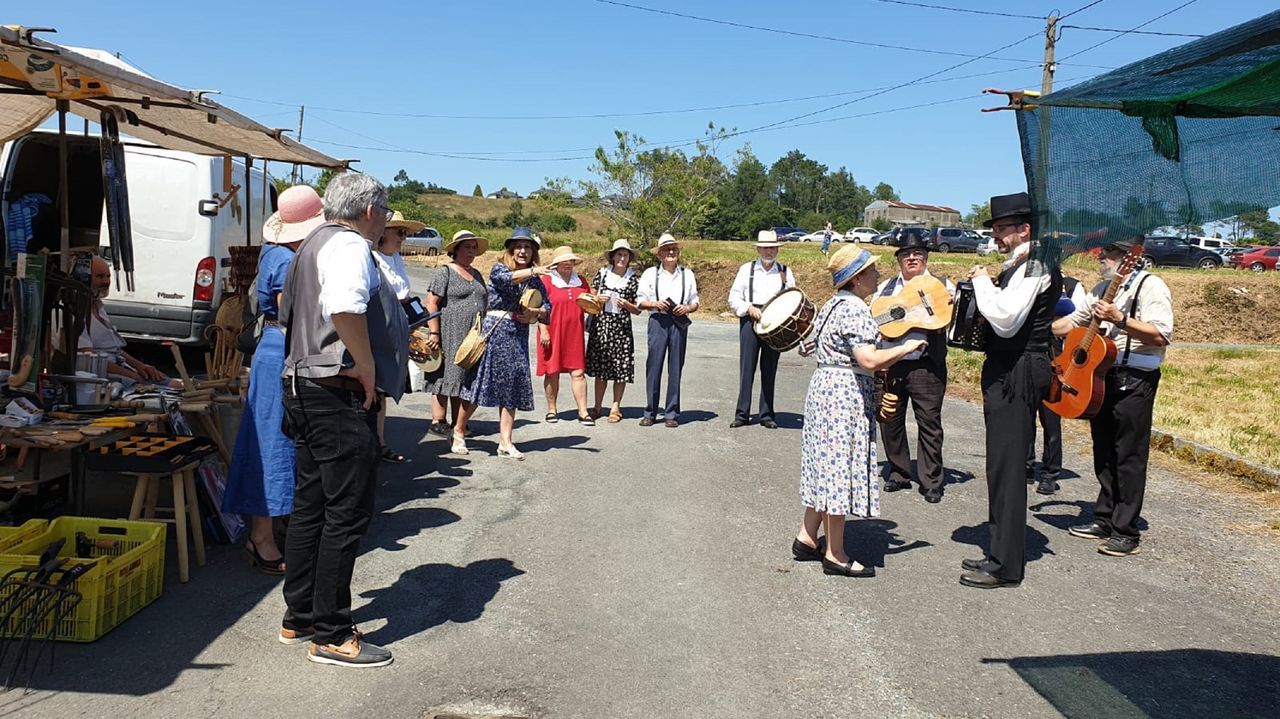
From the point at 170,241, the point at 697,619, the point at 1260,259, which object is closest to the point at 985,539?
the point at 697,619

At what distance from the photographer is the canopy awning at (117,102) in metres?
4.49

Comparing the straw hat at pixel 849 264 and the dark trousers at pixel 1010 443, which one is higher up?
the straw hat at pixel 849 264

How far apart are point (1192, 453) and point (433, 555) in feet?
23.9

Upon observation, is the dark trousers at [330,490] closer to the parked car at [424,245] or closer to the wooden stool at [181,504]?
the wooden stool at [181,504]

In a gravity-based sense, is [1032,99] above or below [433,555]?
above

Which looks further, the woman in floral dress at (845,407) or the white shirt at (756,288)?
the white shirt at (756,288)

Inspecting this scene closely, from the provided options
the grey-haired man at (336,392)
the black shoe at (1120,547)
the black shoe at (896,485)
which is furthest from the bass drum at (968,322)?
the grey-haired man at (336,392)

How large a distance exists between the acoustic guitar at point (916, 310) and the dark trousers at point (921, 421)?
1.49 m

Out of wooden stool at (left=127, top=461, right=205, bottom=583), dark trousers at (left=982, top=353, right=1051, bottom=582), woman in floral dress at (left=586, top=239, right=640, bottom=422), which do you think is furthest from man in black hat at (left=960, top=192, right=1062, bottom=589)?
woman in floral dress at (left=586, top=239, right=640, bottom=422)

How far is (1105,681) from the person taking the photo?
159 inches

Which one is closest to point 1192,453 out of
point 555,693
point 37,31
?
point 555,693

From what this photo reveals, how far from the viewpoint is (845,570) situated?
5.28 m

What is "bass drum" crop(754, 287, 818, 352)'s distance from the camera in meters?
8.01

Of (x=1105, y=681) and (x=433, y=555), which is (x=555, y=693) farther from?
(x=1105, y=681)
